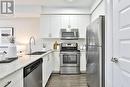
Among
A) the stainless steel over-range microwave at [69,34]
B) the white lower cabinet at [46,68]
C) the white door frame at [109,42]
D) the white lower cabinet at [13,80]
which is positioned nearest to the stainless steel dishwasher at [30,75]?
the white lower cabinet at [13,80]

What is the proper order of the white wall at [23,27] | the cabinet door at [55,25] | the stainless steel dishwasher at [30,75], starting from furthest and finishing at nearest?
the white wall at [23,27]
the cabinet door at [55,25]
the stainless steel dishwasher at [30,75]

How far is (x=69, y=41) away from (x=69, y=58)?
2.73 feet

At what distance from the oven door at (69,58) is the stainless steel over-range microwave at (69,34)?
0.70m

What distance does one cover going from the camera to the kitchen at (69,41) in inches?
106

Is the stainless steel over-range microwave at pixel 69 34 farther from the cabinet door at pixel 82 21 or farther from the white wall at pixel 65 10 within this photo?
the white wall at pixel 65 10

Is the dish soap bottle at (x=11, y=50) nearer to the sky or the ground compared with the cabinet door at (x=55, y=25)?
nearer to the ground

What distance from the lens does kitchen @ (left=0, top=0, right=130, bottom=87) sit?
8.82 feet

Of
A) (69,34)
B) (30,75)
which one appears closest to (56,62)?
(69,34)

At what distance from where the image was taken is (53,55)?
6.51 meters

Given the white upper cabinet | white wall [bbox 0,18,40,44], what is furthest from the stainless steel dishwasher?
white wall [bbox 0,18,40,44]

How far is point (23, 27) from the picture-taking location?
776 centimetres

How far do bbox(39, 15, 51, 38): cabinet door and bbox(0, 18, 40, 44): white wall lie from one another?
0.99 m

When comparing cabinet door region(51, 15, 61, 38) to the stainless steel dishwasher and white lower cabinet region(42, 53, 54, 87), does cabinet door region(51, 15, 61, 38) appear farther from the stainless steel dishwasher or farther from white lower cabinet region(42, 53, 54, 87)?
the stainless steel dishwasher

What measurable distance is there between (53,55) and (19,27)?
7.82ft
